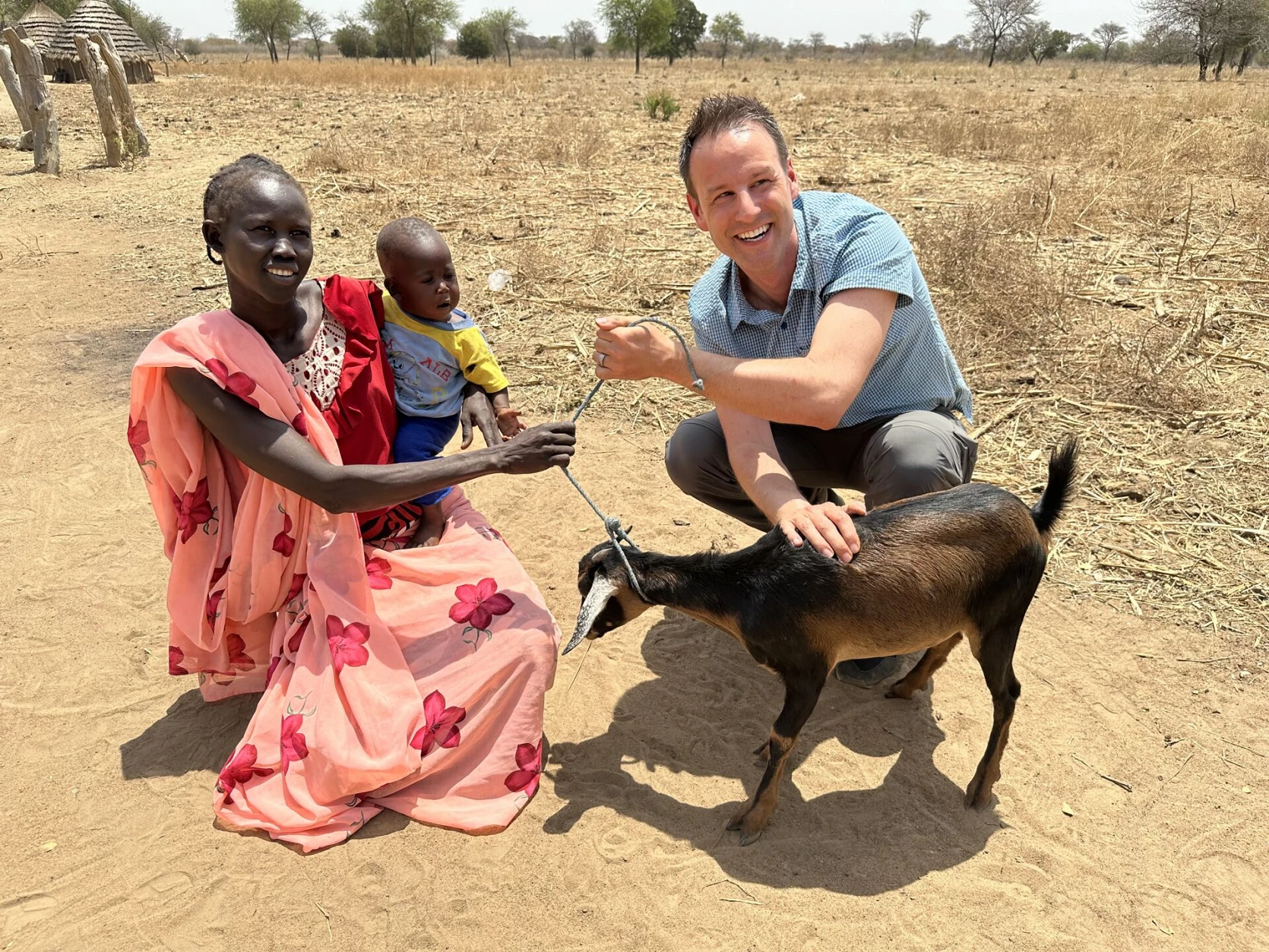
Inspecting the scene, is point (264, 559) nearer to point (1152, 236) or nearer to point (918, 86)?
point (1152, 236)

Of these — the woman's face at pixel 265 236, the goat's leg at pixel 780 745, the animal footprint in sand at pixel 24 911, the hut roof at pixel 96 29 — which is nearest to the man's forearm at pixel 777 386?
the goat's leg at pixel 780 745

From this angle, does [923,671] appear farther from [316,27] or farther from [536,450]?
[316,27]

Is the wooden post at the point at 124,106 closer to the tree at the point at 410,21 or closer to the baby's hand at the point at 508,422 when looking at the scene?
the baby's hand at the point at 508,422

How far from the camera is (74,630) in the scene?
414 cm

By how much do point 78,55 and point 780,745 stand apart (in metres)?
39.6

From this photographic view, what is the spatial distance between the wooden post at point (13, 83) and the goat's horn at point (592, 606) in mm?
16989

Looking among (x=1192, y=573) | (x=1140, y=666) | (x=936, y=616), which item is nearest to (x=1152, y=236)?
(x=1192, y=573)

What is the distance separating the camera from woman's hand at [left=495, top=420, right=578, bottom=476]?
294 cm

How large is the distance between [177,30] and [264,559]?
94512 millimetres

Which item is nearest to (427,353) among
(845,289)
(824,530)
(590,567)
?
(590,567)

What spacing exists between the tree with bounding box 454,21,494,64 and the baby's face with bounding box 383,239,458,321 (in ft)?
247

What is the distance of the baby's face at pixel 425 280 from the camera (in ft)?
11.3

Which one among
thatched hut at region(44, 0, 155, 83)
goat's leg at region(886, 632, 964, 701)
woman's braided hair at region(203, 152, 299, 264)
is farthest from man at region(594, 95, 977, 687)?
thatched hut at region(44, 0, 155, 83)

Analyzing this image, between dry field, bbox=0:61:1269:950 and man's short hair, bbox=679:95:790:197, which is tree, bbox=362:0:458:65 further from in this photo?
man's short hair, bbox=679:95:790:197
